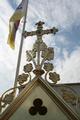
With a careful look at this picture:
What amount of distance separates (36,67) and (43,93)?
107cm

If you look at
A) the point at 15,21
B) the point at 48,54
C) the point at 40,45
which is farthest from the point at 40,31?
the point at 15,21

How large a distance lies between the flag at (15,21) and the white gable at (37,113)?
677 cm

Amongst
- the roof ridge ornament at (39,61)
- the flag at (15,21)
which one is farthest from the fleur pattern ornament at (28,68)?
the flag at (15,21)

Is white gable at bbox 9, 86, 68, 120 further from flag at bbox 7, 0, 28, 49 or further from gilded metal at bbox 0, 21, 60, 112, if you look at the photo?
flag at bbox 7, 0, 28, 49

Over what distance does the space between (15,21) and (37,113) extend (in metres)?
9.09

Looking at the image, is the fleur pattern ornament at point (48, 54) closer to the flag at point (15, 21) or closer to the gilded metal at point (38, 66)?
the gilded metal at point (38, 66)

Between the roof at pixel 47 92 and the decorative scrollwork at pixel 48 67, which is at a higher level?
the decorative scrollwork at pixel 48 67

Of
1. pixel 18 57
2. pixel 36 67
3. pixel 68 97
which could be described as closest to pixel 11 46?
pixel 18 57

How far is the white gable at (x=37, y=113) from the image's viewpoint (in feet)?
38.2

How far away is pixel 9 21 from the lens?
1983 centimetres

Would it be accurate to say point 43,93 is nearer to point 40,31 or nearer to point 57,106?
point 57,106

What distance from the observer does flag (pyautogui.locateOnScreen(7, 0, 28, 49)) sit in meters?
18.8

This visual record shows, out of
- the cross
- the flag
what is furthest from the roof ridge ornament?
the flag

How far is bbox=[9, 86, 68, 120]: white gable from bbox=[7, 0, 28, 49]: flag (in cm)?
677
